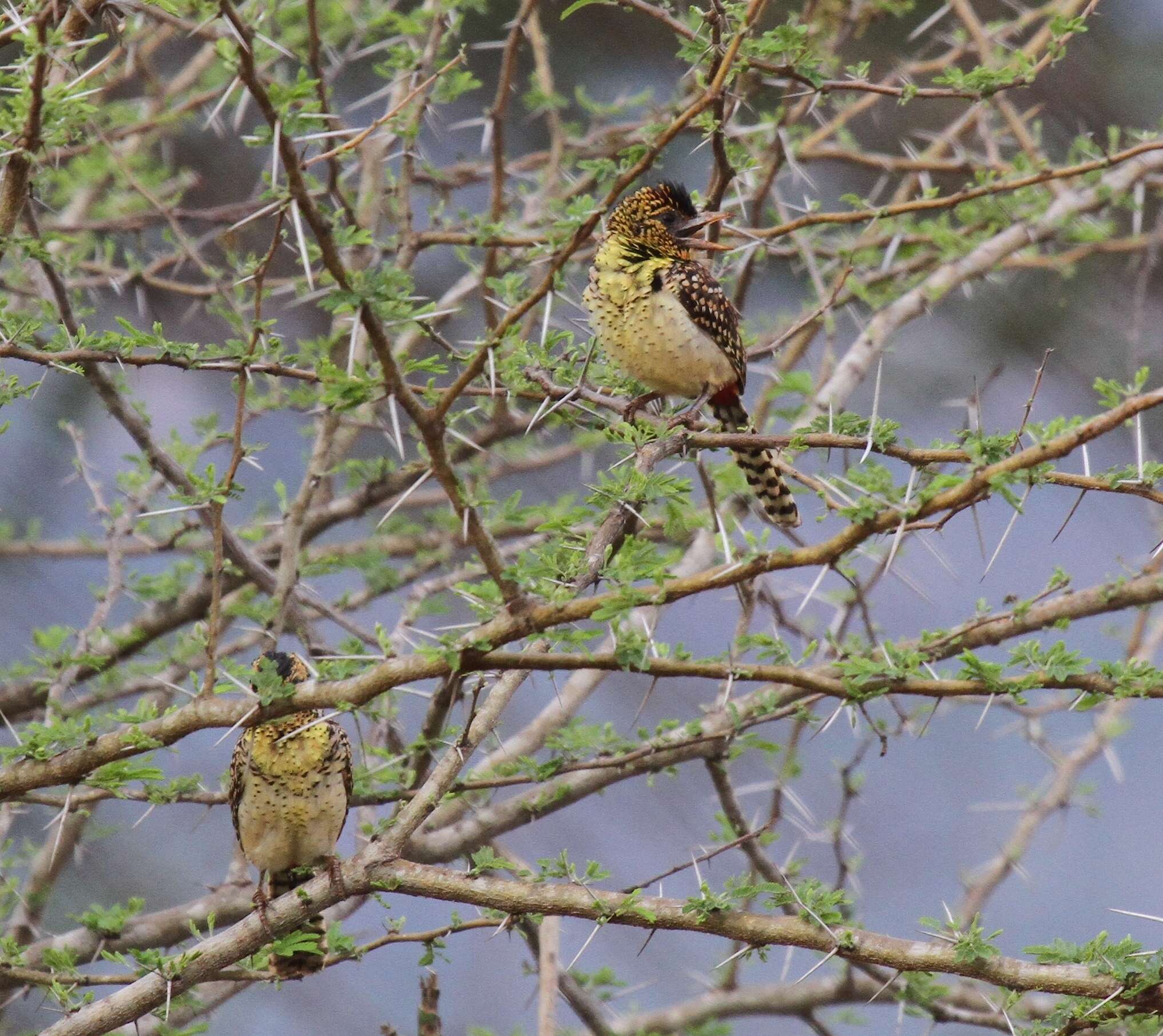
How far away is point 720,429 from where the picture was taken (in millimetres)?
4695

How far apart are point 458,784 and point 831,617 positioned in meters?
4.70

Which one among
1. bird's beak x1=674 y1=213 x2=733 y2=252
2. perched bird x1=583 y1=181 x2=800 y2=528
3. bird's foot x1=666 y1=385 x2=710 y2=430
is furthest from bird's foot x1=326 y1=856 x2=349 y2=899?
bird's beak x1=674 y1=213 x2=733 y2=252

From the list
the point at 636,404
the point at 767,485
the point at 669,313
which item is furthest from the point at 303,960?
the point at 669,313

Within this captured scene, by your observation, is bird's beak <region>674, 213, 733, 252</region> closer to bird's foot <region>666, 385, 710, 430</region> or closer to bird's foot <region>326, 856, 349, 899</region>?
bird's foot <region>666, 385, 710, 430</region>

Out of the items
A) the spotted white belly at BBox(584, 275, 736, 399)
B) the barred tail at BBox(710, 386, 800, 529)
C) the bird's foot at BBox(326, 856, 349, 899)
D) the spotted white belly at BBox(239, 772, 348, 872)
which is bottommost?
the bird's foot at BBox(326, 856, 349, 899)

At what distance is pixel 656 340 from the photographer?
4.54 metres

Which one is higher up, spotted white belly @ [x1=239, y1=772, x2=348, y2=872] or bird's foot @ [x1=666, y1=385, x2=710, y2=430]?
bird's foot @ [x1=666, y1=385, x2=710, y2=430]

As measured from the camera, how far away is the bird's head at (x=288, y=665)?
404 cm

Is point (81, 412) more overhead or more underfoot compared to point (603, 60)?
more underfoot

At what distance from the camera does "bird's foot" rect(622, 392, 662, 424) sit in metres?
4.17

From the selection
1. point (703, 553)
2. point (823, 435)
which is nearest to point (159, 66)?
point (703, 553)

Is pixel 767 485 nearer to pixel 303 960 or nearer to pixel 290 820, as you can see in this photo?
pixel 290 820

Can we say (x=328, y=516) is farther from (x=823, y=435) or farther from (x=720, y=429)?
(x=823, y=435)

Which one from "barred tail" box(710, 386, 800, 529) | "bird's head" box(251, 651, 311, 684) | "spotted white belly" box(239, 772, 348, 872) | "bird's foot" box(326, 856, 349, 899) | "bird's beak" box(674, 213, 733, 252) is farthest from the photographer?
"barred tail" box(710, 386, 800, 529)
